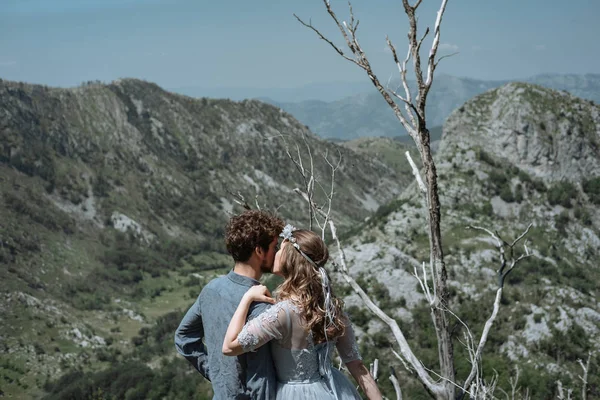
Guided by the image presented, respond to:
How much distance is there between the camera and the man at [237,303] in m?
4.56

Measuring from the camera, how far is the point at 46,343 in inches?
2306

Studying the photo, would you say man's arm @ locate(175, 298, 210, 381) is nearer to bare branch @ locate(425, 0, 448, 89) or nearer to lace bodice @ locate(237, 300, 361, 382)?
lace bodice @ locate(237, 300, 361, 382)

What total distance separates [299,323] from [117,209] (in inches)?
4428

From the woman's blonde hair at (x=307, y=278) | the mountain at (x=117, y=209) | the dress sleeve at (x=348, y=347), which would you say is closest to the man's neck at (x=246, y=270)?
the woman's blonde hair at (x=307, y=278)

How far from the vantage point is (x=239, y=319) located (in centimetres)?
441

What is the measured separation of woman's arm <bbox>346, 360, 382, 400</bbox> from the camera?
471 centimetres

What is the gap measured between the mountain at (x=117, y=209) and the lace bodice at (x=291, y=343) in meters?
29.9

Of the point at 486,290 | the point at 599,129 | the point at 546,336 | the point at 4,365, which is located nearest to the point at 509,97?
the point at 599,129

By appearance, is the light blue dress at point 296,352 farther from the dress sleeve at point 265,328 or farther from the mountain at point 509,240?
the mountain at point 509,240

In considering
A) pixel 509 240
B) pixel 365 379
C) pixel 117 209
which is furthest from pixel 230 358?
pixel 117 209

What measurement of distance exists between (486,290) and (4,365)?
43980 mm

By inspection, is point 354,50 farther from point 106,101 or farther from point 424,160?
point 106,101

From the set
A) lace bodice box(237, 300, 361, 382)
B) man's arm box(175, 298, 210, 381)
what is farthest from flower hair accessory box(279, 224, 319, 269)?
man's arm box(175, 298, 210, 381)

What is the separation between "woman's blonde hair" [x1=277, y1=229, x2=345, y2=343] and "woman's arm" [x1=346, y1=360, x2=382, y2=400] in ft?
1.57
